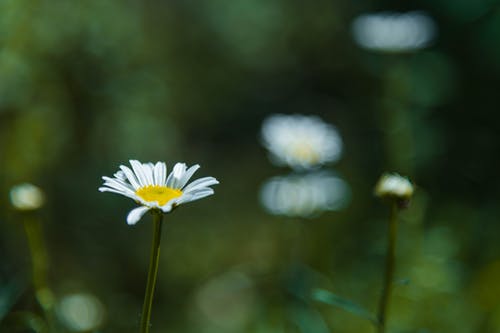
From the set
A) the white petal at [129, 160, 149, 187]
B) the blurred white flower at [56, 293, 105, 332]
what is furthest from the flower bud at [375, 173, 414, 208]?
the blurred white flower at [56, 293, 105, 332]

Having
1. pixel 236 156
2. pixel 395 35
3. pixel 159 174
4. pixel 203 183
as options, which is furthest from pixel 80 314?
pixel 236 156

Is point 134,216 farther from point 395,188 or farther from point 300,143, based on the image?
point 300,143

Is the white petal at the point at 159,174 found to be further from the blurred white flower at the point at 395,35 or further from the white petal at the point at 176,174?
the blurred white flower at the point at 395,35

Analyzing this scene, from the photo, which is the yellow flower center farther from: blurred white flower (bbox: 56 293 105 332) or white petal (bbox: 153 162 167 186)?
blurred white flower (bbox: 56 293 105 332)

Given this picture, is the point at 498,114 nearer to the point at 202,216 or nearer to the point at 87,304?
the point at 202,216

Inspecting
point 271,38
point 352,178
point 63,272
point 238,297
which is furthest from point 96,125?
point 271,38

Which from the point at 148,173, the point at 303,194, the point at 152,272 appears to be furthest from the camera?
the point at 303,194
